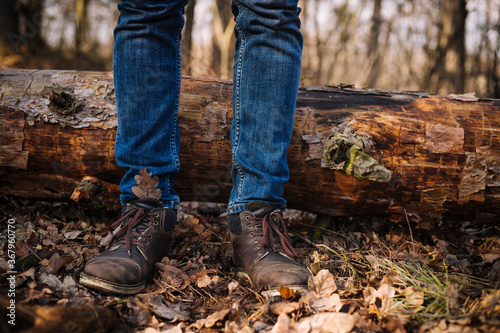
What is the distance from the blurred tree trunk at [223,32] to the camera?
834cm

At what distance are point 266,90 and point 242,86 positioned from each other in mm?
149

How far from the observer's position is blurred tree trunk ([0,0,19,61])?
6707mm

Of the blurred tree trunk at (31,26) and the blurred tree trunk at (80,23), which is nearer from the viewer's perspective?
the blurred tree trunk at (31,26)

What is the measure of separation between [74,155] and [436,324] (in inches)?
83.4

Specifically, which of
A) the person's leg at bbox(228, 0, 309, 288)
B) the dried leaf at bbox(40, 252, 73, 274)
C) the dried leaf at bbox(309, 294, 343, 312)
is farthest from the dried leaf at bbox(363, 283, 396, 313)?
the dried leaf at bbox(40, 252, 73, 274)

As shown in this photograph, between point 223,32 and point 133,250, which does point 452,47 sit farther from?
point 133,250

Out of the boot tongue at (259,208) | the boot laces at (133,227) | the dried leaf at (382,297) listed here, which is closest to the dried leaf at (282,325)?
the dried leaf at (382,297)

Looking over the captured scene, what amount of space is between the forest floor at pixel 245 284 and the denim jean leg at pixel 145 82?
1.54 feet

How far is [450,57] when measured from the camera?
6.30m

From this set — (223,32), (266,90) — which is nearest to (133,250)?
(266,90)

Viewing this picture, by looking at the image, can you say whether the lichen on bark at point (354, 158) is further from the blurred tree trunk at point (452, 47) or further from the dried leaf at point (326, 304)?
the blurred tree trunk at point (452, 47)

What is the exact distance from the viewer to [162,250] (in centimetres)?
175

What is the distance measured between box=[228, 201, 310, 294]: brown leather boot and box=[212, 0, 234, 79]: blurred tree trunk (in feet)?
22.8

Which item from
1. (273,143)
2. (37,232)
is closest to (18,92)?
(37,232)
